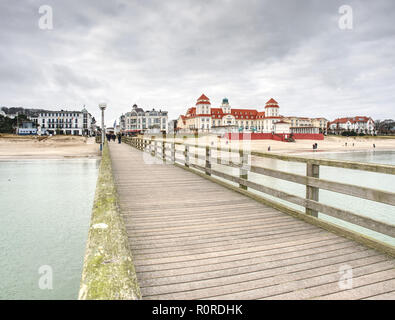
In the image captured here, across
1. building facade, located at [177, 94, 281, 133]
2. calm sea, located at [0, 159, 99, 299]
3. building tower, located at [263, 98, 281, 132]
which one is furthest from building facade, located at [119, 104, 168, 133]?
calm sea, located at [0, 159, 99, 299]

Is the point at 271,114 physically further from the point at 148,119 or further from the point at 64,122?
the point at 64,122

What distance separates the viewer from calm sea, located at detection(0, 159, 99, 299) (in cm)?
510

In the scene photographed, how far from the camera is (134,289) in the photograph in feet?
6.66

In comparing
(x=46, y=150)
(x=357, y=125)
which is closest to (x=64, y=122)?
(x=46, y=150)

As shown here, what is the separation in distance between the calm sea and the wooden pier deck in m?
1.77

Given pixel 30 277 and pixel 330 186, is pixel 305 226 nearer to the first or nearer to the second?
pixel 330 186

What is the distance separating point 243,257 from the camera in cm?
349

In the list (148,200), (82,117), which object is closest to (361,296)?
(148,200)

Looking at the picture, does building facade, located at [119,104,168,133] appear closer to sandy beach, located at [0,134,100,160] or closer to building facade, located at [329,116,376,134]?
sandy beach, located at [0,134,100,160]

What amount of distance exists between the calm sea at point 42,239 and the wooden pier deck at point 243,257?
1.77 metres

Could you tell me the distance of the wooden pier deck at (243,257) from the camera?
2.73m

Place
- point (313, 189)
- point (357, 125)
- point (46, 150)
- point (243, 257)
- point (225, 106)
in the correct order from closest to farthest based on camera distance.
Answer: point (243, 257), point (313, 189), point (46, 150), point (225, 106), point (357, 125)

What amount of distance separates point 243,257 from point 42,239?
6.10 m

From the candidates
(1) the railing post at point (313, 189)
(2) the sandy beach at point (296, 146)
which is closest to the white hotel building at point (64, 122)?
(2) the sandy beach at point (296, 146)
